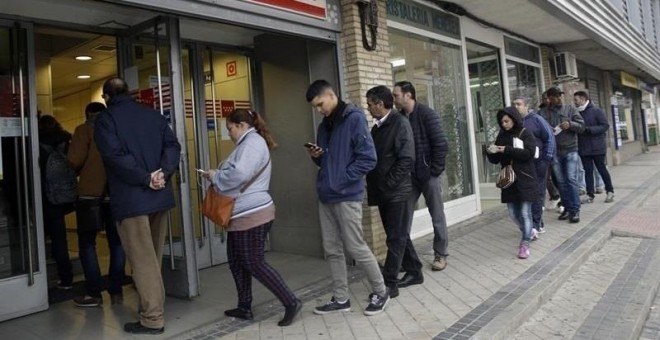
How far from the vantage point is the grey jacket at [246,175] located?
3648 mm

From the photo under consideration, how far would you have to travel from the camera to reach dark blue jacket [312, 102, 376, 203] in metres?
3.80

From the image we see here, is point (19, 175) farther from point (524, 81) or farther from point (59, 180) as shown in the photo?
point (524, 81)

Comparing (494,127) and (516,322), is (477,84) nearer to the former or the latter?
(494,127)

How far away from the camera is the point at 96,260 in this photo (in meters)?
4.61

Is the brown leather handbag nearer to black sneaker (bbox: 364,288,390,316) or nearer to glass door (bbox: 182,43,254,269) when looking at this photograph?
black sneaker (bbox: 364,288,390,316)

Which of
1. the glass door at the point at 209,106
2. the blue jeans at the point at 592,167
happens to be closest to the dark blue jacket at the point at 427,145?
the glass door at the point at 209,106

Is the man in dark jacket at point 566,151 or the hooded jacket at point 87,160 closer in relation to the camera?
the hooded jacket at point 87,160

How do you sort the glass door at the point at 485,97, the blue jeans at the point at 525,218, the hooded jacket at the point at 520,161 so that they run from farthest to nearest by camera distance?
1. the glass door at the point at 485,97
2. the blue jeans at the point at 525,218
3. the hooded jacket at the point at 520,161

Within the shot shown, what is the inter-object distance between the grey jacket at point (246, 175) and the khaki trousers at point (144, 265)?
2.02ft

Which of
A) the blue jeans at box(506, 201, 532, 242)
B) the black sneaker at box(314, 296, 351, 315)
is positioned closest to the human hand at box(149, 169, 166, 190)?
the black sneaker at box(314, 296, 351, 315)

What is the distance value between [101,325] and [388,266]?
235 centimetres

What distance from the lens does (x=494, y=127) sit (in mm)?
10219

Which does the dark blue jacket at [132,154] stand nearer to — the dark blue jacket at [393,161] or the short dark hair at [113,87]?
the short dark hair at [113,87]

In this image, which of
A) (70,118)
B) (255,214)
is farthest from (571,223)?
(70,118)
